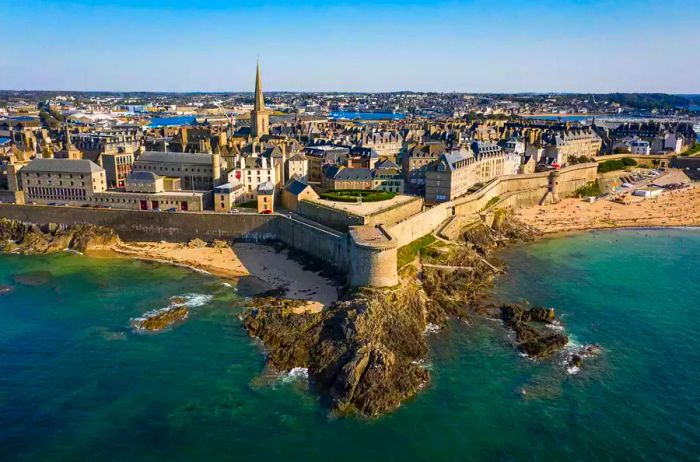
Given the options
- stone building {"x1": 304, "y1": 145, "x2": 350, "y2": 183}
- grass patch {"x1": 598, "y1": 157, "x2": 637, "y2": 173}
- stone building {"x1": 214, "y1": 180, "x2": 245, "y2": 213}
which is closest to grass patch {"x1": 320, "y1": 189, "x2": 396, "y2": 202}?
stone building {"x1": 214, "y1": 180, "x2": 245, "y2": 213}

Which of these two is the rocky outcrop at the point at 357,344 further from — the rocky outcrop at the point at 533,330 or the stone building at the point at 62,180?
the stone building at the point at 62,180

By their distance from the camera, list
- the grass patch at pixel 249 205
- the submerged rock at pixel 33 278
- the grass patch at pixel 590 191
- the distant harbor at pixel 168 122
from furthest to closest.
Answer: the distant harbor at pixel 168 122 → the grass patch at pixel 590 191 → the grass patch at pixel 249 205 → the submerged rock at pixel 33 278

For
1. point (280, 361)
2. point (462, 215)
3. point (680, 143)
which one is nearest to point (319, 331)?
point (280, 361)

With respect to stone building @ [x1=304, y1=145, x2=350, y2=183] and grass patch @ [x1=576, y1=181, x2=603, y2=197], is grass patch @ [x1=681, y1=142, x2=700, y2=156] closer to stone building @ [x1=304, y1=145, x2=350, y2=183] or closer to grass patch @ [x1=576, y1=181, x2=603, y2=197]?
grass patch @ [x1=576, y1=181, x2=603, y2=197]

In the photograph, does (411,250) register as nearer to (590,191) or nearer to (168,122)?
(590,191)

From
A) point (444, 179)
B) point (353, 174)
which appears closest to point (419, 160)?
point (444, 179)

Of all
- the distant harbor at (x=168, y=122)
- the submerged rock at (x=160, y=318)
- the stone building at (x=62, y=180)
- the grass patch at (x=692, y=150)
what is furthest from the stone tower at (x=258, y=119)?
the distant harbor at (x=168, y=122)
